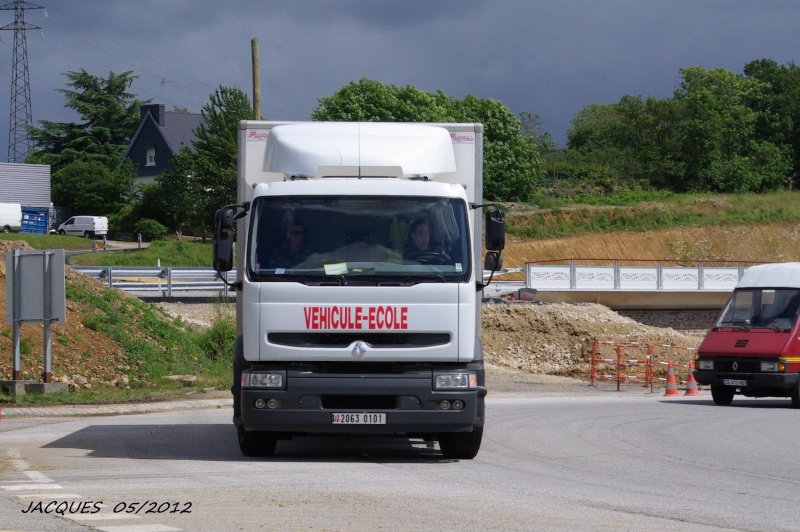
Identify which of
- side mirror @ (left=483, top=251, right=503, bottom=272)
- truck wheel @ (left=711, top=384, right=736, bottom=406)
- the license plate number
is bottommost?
truck wheel @ (left=711, top=384, right=736, bottom=406)

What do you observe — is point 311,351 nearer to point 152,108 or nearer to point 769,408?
point 769,408

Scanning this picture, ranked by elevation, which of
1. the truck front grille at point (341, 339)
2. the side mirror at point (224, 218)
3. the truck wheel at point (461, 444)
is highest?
the side mirror at point (224, 218)

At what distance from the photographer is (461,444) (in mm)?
12539

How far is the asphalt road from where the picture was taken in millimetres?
8586

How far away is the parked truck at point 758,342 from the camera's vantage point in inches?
867

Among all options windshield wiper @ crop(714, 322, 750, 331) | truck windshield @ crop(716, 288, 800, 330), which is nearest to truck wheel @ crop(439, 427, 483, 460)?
windshield wiper @ crop(714, 322, 750, 331)

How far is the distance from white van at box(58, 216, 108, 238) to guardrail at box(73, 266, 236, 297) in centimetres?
2907

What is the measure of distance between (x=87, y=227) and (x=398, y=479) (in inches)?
2529

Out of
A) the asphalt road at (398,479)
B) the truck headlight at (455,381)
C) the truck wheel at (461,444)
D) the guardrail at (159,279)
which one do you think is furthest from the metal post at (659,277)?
the truck headlight at (455,381)

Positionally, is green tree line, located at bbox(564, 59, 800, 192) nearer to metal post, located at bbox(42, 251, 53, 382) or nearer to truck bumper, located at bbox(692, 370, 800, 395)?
truck bumper, located at bbox(692, 370, 800, 395)

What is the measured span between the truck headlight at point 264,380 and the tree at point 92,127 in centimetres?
8263

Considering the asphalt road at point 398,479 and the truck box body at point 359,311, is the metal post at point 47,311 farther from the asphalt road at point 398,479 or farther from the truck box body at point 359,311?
the truck box body at point 359,311

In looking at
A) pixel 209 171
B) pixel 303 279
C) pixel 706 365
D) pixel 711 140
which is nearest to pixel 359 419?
pixel 303 279

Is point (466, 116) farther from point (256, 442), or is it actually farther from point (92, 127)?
point (256, 442)
